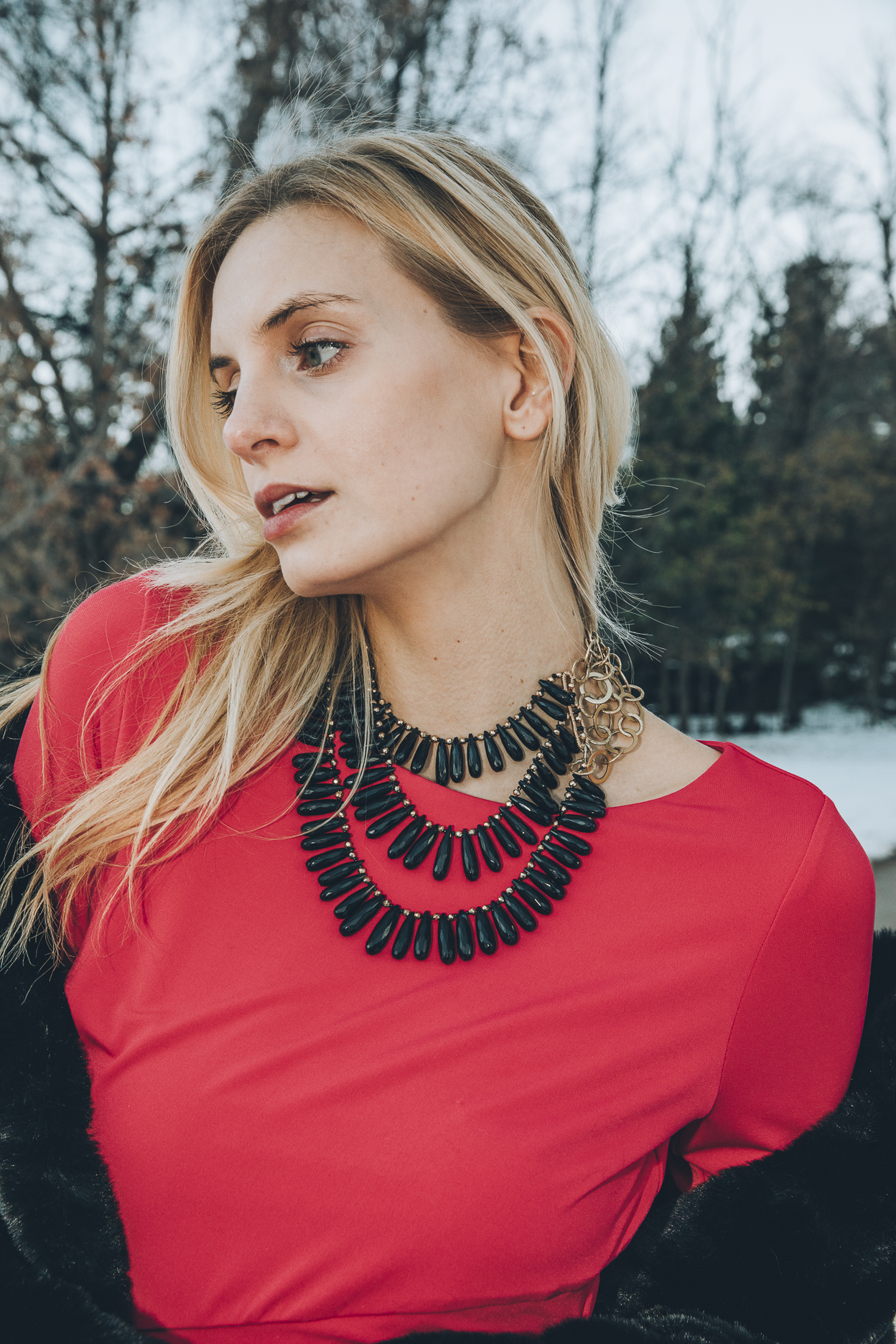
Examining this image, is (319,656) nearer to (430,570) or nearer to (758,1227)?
(430,570)

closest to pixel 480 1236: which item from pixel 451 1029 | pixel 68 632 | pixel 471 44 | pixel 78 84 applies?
pixel 451 1029

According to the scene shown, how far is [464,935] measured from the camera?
153cm

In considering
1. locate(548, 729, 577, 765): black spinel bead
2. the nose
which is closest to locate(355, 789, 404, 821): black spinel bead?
locate(548, 729, 577, 765): black spinel bead

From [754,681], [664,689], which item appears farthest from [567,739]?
[754,681]

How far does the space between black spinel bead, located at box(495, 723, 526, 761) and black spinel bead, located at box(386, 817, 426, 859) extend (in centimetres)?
22

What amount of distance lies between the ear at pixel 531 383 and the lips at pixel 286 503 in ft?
1.38

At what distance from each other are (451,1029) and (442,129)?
1678 millimetres

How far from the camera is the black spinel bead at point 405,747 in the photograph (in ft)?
5.79

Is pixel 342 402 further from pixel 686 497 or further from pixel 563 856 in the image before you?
pixel 686 497

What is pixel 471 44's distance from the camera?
396 inches

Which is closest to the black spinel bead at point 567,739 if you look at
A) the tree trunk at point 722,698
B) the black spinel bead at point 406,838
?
the black spinel bead at point 406,838

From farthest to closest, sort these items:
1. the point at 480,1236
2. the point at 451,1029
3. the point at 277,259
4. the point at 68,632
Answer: the point at 68,632, the point at 277,259, the point at 451,1029, the point at 480,1236

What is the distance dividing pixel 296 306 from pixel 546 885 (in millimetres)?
1045

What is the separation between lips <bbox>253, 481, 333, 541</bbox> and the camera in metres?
1.56
